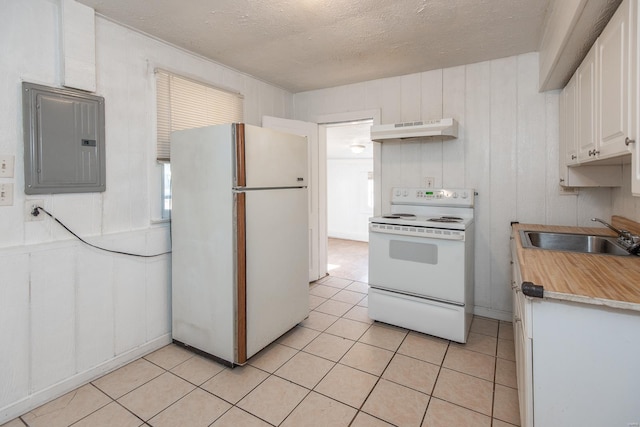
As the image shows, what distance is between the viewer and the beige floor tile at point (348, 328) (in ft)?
8.89

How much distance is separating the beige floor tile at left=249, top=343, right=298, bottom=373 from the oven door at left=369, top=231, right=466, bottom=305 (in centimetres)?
95

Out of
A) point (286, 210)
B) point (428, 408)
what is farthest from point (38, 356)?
point (428, 408)

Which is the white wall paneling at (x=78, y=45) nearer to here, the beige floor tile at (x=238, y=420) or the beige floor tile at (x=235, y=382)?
the beige floor tile at (x=235, y=382)

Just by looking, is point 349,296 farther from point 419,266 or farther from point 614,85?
point 614,85

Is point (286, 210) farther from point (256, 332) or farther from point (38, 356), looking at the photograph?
point (38, 356)

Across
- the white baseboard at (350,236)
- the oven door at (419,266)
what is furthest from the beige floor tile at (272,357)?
the white baseboard at (350,236)

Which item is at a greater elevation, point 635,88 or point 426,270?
point 635,88

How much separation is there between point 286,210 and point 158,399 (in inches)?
57.7

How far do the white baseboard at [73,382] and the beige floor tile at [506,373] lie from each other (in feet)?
8.01

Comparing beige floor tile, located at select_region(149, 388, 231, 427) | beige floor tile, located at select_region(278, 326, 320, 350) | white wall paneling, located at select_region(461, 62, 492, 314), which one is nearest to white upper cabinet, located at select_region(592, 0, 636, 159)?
white wall paneling, located at select_region(461, 62, 492, 314)

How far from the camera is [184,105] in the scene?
2674mm

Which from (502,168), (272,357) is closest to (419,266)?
(502,168)

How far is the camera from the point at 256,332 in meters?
2.30

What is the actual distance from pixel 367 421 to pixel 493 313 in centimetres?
188
